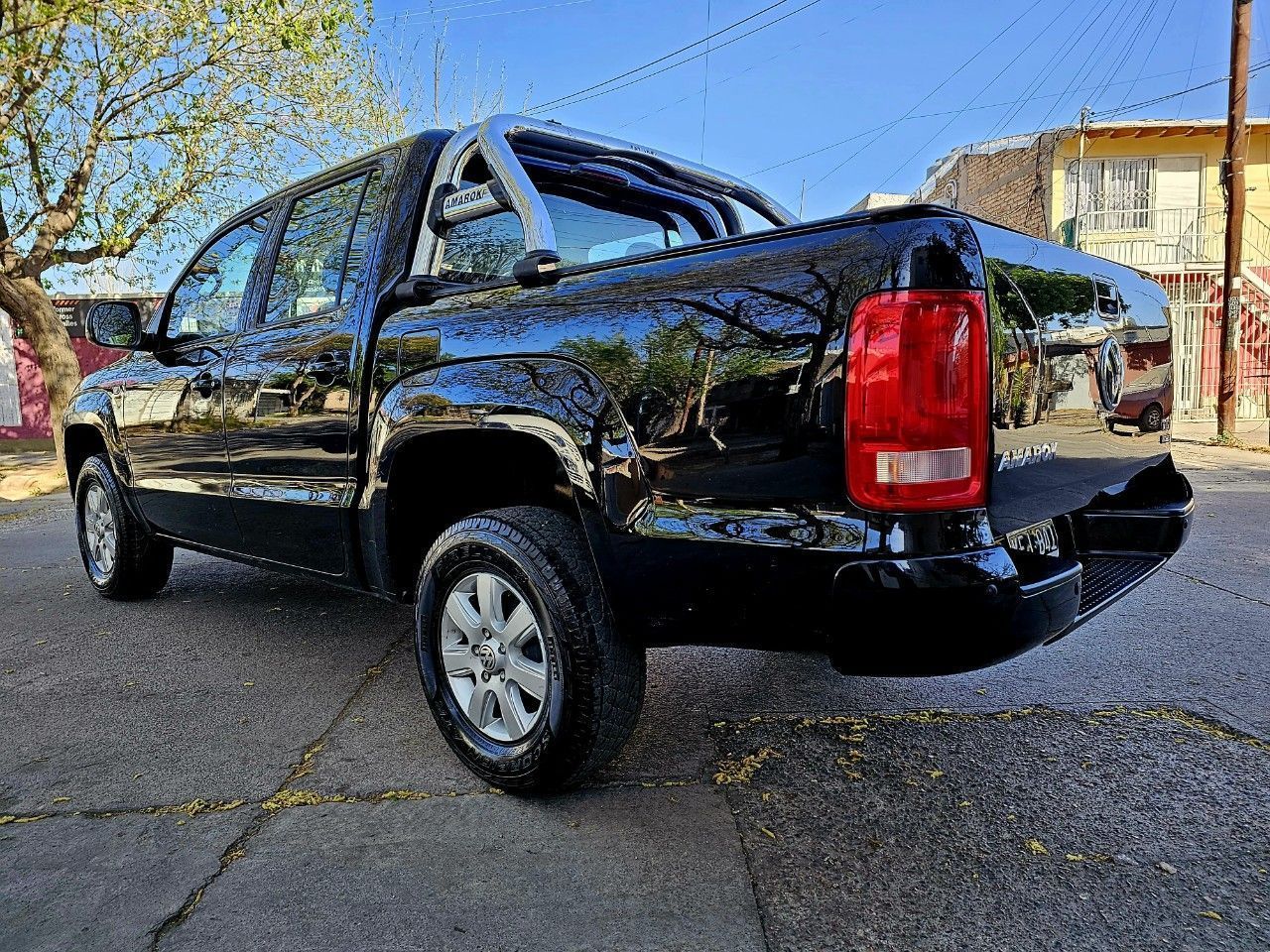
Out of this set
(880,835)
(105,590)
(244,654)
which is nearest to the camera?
(880,835)

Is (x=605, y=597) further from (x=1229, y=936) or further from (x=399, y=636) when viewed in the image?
(x=399, y=636)

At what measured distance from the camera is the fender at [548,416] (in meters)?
2.11

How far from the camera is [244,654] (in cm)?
381

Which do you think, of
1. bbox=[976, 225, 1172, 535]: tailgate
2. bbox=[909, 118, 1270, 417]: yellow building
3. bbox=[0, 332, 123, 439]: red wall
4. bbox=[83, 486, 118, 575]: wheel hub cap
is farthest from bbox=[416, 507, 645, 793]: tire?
bbox=[0, 332, 123, 439]: red wall

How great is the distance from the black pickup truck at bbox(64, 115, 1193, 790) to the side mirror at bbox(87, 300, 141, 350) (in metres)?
0.69

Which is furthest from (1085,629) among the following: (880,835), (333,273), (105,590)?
(105,590)

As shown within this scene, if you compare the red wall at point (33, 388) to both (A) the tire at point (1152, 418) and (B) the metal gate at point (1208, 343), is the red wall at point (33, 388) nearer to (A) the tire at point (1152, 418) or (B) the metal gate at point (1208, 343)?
(A) the tire at point (1152, 418)

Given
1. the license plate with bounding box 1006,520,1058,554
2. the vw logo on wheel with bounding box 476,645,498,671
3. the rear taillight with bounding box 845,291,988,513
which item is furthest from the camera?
the vw logo on wheel with bounding box 476,645,498,671

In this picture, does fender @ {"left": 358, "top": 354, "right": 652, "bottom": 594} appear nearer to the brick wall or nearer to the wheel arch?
the wheel arch

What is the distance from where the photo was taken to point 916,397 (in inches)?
68.6

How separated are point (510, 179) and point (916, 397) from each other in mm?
1429

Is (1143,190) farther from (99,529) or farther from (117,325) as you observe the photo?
(99,529)

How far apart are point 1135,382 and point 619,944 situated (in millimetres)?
2123

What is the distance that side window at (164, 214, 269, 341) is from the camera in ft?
12.2
